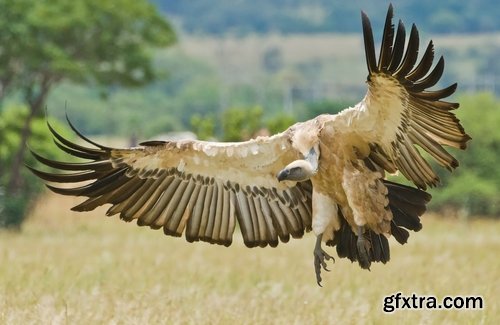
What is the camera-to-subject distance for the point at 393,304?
9508mm

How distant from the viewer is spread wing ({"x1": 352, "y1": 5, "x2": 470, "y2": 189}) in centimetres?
780

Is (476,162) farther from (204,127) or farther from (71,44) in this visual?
Answer: (71,44)

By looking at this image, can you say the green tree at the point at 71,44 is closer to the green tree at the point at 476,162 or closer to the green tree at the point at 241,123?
the green tree at the point at 241,123

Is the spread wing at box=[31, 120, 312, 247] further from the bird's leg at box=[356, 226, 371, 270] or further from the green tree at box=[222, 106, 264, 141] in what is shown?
the green tree at box=[222, 106, 264, 141]

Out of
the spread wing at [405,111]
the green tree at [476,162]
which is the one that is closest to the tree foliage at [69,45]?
the green tree at [476,162]

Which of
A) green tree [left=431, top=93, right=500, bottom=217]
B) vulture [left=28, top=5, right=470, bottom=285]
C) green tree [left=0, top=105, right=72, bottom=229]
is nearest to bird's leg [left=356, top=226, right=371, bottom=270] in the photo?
vulture [left=28, top=5, right=470, bottom=285]

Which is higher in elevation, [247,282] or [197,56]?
[197,56]

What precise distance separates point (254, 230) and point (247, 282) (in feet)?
5.81

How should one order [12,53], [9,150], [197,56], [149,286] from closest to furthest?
1. [149,286]
2. [12,53]
3. [9,150]
4. [197,56]

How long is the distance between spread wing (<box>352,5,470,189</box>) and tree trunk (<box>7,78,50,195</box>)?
2101 cm

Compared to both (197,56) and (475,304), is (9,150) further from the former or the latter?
(197,56)

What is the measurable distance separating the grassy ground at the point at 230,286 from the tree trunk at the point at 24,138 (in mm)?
12672

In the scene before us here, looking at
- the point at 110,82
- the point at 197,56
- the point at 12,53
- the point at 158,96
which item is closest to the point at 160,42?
the point at 110,82

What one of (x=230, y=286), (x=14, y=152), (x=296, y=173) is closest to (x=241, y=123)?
(x=14, y=152)
